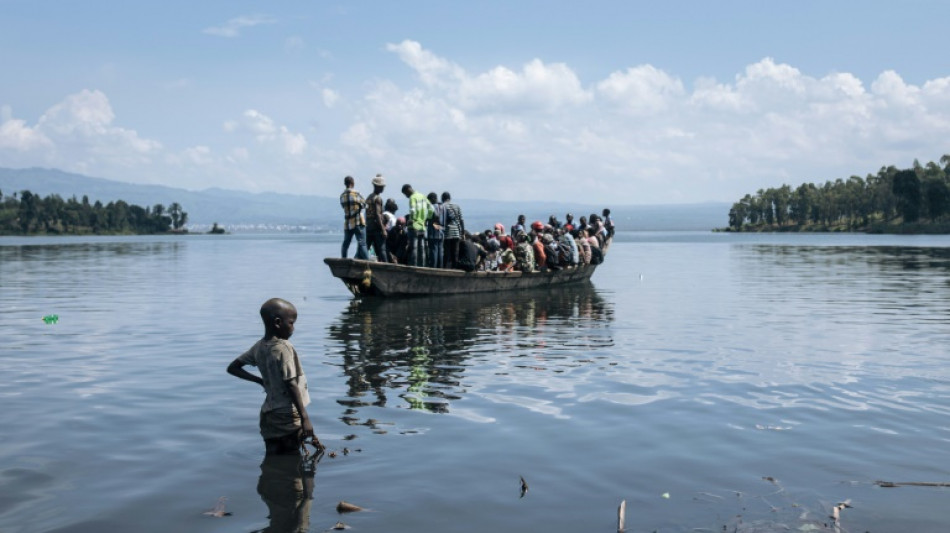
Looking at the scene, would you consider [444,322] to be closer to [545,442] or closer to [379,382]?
[379,382]

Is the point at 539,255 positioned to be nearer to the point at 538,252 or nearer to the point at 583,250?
the point at 538,252

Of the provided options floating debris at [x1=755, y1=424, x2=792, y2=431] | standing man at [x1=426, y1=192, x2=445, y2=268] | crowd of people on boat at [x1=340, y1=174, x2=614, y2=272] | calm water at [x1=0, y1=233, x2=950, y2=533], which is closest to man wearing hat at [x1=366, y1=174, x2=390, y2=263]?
crowd of people on boat at [x1=340, y1=174, x2=614, y2=272]

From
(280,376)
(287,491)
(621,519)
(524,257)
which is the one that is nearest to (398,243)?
(524,257)

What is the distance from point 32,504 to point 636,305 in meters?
20.0

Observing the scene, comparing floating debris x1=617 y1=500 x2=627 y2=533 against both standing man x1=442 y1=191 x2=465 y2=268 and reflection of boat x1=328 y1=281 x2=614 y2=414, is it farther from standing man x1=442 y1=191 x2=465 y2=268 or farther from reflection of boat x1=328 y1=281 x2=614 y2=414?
standing man x1=442 y1=191 x2=465 y2=268

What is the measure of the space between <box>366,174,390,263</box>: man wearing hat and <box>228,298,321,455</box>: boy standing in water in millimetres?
15618

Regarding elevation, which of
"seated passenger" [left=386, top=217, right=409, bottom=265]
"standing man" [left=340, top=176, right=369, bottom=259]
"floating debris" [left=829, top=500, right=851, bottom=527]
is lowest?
"floating debris" [left=829, top=500, right=851, bottom=527]

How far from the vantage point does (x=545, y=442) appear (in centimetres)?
845

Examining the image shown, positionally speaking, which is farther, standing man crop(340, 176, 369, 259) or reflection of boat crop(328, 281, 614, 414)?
standing man crop(340, 176, 369, 259)

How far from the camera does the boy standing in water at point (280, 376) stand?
7371mm

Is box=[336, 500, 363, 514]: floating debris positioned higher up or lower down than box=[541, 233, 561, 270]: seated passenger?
lower down

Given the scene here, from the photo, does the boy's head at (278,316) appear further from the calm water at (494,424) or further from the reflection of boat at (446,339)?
the reflection of boat at (446,339)

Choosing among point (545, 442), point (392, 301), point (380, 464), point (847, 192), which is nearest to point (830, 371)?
point (545, 442)

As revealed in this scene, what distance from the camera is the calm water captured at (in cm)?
641
